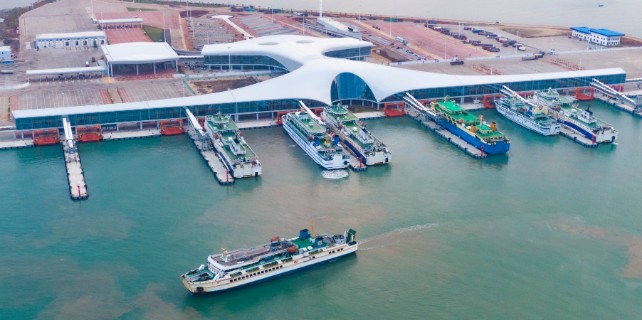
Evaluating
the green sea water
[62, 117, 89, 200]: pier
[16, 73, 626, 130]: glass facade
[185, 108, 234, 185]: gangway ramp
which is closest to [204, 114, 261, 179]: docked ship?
[185, 108, 234, 185]: gangway ramp

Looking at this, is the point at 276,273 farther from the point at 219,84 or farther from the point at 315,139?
the point at 219,84

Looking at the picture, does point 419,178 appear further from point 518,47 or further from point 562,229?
point 518,47

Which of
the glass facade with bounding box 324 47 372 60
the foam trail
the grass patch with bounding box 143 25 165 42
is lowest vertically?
the foam trail

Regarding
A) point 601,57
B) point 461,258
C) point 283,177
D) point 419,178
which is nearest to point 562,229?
point 461,258

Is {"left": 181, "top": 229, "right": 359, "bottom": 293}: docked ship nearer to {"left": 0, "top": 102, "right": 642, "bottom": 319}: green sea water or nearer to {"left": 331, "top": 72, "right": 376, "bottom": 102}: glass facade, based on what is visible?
{"left": 0, "top": 102, "right": 642, "bottom": 319}: green sea water

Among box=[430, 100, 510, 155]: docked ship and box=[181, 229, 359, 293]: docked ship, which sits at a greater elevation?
box=[430, 100, 510, 155]: docked ship

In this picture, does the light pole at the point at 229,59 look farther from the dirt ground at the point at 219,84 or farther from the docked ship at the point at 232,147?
the docked ship at the point at 232,147

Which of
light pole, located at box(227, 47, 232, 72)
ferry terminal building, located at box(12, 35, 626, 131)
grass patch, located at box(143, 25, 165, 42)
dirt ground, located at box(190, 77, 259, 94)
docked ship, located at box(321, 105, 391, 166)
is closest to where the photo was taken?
docked ship, located at box(321, 105, 391, 166)
